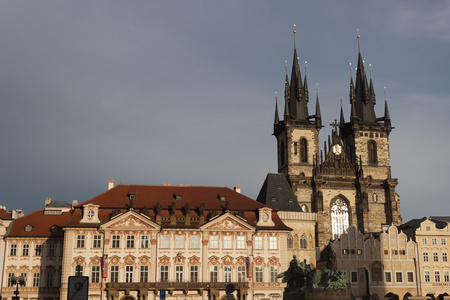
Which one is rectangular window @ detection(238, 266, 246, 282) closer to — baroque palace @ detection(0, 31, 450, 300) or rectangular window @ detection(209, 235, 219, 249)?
baroque palace @ detection(0, 31, 450, 300)

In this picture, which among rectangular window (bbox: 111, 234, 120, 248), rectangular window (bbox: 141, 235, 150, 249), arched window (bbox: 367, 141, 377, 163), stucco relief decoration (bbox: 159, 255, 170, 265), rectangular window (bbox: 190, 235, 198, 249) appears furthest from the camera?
arched window (bbox: 367, 141, 377, 163)

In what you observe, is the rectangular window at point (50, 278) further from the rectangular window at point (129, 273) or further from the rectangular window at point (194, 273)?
the rectangular window at point (194, 273)

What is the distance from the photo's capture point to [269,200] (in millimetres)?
76812

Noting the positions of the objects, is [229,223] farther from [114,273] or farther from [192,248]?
[114,273]

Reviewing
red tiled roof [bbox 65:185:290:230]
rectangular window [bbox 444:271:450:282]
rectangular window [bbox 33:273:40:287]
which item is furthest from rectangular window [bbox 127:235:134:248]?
rectangular window [bbox 444:271:450:282]

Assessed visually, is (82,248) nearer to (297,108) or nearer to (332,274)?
(332,274)

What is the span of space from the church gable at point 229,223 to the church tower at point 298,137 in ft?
98.5

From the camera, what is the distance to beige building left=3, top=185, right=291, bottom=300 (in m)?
56.8

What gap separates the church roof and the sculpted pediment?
1697cm

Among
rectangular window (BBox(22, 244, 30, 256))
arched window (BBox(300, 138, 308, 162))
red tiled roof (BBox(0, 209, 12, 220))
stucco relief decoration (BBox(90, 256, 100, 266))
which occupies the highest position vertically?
arched window (BBox(300, 138, 308, 162))

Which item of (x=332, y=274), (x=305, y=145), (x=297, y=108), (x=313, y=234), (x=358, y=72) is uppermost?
(x=358, y=72)

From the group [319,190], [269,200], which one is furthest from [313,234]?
[319,190]

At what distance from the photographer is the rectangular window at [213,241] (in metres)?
59.2

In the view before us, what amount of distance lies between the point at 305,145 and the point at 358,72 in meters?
20.5
